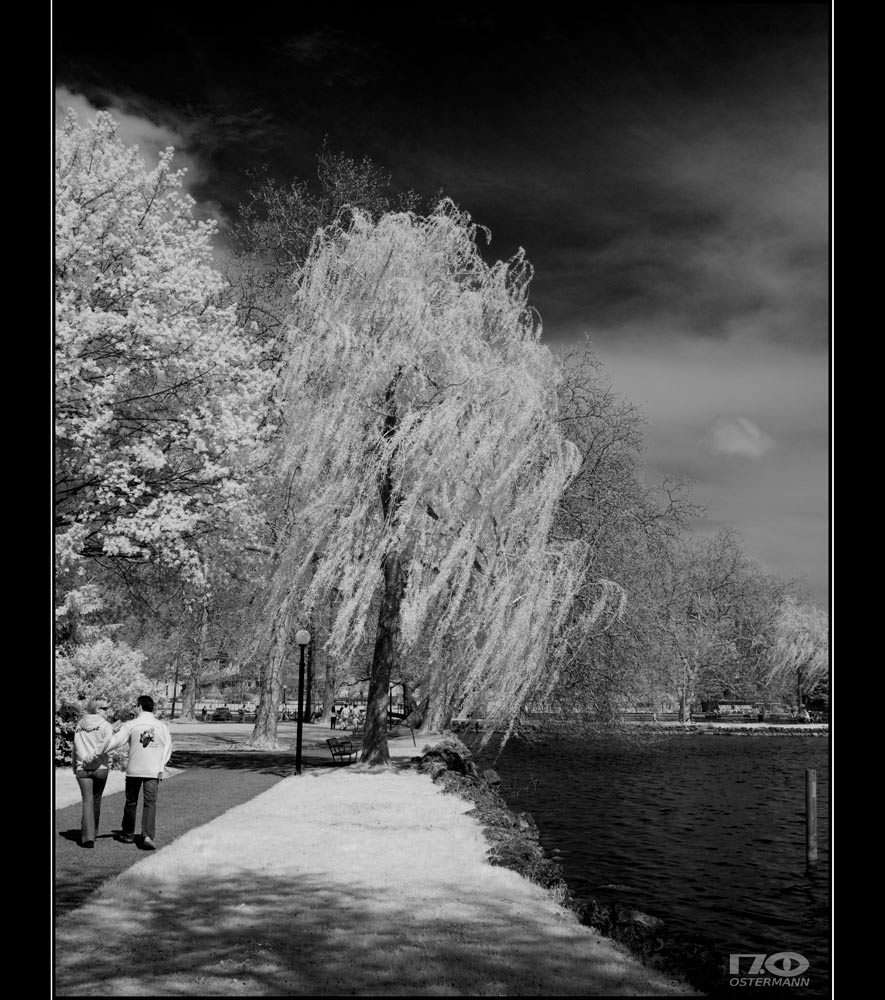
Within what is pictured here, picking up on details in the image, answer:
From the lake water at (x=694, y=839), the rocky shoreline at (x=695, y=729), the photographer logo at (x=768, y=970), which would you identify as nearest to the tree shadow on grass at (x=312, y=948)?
the photographer logo at (x=768, y=970)

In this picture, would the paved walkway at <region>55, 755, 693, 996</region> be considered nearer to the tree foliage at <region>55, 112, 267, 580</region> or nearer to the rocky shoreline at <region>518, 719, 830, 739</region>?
the tree foliage at <region>55, 112, 267, 580</region>

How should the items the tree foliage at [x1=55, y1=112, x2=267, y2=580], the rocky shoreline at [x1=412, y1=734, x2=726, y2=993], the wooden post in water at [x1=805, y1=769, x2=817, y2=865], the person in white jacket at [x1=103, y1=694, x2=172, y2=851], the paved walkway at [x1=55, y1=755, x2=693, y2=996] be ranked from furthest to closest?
the tree foliage at [x1=55, y1=112, x2=267, y2=580] < the wooden post in water at [x1=805, y1=769, x2=817, y2=865] < the person in white jacket at [x1=103, y1=694, x2=172, y2=851] < the rocky shoreline at [x1=412, y1=734, x2=726, y2=993] < the paved walkway at [x1=55, y1=755, x2=693, y2=996]

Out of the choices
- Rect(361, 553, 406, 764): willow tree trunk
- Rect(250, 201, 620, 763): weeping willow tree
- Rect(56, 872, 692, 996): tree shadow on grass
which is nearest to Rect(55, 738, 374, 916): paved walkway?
Rect(56, 872, 692, 996): tree shadow on grass

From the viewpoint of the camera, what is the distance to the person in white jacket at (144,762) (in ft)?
35.5

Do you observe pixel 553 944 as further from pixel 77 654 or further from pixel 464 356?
pixel 77 654

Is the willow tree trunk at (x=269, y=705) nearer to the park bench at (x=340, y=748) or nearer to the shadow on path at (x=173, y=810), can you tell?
the shadow on path at (x=173, y=810)

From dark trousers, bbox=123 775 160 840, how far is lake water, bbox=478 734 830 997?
5.88 m

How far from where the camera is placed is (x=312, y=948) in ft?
22.0

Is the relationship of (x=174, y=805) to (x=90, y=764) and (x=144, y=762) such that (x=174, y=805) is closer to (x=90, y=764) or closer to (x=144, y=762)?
(x=90, y=764)

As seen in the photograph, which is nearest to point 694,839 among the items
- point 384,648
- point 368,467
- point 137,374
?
point 384,648

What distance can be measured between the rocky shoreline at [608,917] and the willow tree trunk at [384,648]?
11.6ft

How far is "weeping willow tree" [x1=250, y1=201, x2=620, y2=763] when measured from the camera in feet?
56.6

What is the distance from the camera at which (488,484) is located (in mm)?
17562

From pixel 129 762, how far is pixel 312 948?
5.18 m
